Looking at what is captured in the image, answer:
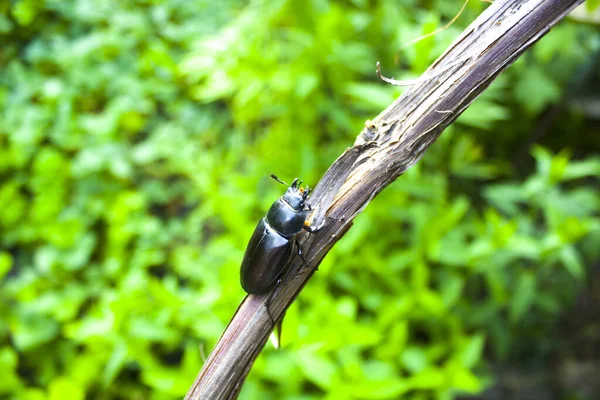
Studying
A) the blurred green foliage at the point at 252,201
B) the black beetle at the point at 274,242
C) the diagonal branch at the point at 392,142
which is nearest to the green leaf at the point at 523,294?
the blurred green foliage at the point at 252,201

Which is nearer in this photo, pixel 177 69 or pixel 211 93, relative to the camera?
pixel 211 93

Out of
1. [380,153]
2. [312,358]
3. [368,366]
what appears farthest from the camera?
[368,366]

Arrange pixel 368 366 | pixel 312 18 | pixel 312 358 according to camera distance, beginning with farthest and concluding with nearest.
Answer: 1. pixel 312 18
2. pixel 368 366
3. pixel 312 358

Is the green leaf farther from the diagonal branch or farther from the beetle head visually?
the diagonal branch

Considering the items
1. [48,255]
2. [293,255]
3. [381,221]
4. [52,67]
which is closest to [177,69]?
[52,67]

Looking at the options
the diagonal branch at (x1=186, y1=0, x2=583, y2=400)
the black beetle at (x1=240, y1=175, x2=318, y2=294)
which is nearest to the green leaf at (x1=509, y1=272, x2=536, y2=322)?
the black beetle at (x1=240, y1=175, x2=318, y2=294)

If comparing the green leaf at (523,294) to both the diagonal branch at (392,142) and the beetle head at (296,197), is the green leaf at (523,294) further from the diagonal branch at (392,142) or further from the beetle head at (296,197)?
the diagonal branch at (392,142)

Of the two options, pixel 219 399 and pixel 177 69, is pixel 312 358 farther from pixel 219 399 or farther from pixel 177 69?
pixel 177 69

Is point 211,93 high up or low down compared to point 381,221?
up
